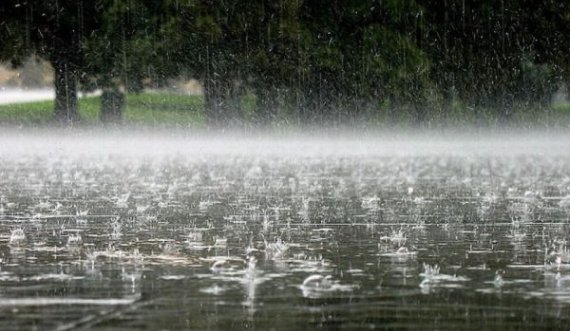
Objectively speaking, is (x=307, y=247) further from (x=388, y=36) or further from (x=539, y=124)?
→ (x=539, y=124)

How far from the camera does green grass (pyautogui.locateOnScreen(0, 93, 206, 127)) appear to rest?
1836 inches

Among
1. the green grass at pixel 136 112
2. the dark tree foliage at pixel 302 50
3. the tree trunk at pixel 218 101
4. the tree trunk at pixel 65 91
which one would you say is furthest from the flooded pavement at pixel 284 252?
the green grass at pixel 136 112

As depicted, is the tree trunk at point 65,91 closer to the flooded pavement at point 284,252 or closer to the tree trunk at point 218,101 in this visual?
the tree trunk at point 218,101

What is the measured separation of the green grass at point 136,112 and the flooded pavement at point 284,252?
29335 mm

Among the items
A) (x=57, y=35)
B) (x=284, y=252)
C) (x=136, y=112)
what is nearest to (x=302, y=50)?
(x=57, y=35)

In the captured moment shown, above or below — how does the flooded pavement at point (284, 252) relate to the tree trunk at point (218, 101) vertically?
below

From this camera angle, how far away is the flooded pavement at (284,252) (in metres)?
5.36

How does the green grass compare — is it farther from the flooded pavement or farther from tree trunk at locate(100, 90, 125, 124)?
the flooded pavement

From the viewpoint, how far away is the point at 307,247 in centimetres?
819

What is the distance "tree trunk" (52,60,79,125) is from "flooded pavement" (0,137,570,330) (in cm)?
2623

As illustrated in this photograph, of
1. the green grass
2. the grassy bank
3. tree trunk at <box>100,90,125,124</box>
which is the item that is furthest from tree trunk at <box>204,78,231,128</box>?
tree trunk at <box>100,90,125,124</box>

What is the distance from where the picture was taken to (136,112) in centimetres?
5438

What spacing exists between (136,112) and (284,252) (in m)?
47.1

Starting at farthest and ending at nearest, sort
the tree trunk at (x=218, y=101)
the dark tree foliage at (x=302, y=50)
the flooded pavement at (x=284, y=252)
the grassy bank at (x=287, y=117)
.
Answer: the grassy bank at (x=287, y=117)
the tree trunk at (x=218, y=101)
the dark tree foliage at (x=302, y=50)
the flooded pavement at (x=284, y=252)
